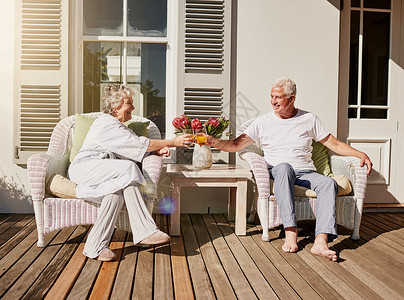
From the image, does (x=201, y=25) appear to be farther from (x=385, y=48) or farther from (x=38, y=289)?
(x=38, y=289)

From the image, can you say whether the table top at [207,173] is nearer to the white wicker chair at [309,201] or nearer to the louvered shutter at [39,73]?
the white wicker chair at [309,201]

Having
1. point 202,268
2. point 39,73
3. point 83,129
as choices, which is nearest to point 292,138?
point 202,268

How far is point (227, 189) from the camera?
3637 mm

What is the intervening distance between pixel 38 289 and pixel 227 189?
2.05 m

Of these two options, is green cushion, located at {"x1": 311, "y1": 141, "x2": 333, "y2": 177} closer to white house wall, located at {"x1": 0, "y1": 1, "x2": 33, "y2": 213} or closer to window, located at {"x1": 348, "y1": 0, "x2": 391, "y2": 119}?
window, located at {"x1": 348, "y1": 0, "x2": 391, "y2": 119}

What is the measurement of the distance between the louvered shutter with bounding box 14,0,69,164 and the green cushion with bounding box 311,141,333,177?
2144 mm

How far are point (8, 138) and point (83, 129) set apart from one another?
3.00 feet

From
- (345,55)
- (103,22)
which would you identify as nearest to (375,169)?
(345,55)

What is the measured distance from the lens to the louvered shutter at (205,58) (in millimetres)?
3469

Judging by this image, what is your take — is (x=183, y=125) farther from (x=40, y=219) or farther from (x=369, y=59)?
(x=369, y=59)

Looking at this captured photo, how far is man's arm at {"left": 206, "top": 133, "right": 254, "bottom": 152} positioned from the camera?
296 cm

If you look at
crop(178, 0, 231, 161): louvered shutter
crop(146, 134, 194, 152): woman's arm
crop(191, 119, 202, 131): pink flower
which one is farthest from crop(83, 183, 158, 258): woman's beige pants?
crop(178, 0, 231, 161): louvered shutter

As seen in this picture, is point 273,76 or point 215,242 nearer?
point 215,242

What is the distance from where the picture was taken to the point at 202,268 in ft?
7.19
